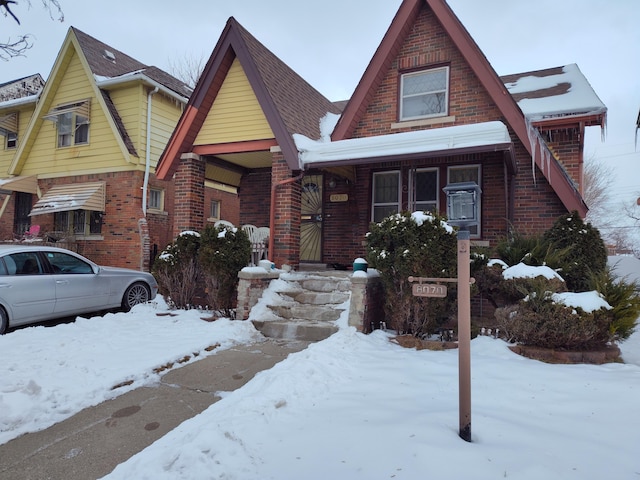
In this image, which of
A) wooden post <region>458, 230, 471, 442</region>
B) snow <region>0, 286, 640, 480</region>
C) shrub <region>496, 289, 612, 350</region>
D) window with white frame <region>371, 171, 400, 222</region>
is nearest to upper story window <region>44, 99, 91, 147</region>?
window with white frame <region>371, 171, 400, 222</region>

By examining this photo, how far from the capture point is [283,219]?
27.6 feet

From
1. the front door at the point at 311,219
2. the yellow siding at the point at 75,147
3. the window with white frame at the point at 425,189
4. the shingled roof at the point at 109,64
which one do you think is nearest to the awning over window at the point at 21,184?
the yellow siding at the point at 75,147

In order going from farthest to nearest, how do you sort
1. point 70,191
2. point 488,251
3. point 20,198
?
point 20,198, point 70,191, point 488,251

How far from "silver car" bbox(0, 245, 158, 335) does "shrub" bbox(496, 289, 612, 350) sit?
7132 millimetres

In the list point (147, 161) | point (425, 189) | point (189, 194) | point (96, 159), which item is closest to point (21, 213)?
point (96, 159)

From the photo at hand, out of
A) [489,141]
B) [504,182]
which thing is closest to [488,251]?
[489,141]

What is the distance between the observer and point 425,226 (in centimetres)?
551

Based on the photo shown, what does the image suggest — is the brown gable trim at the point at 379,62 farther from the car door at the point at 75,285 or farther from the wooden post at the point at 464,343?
the wooden post at the point at 464,343

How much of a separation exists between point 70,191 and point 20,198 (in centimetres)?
380

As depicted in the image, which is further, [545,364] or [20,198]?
[20,198]

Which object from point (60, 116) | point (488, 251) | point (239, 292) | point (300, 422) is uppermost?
point (60, 116)

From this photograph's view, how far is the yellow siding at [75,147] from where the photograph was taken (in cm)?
1360

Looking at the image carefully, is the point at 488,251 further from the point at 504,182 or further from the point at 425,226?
the point at 504,182

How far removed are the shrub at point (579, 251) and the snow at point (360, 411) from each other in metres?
1.22
